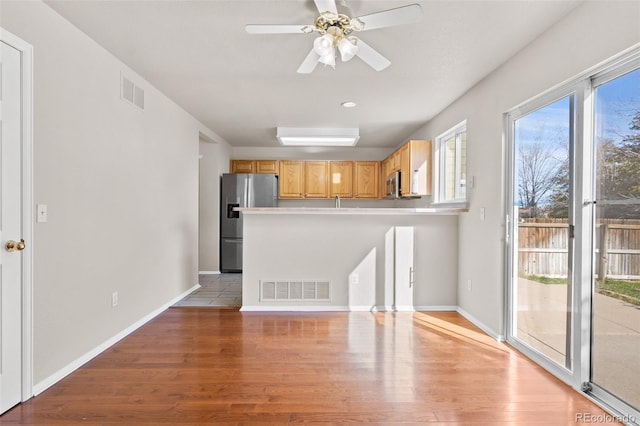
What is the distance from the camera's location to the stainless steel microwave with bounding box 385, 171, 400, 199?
5191 millimetres

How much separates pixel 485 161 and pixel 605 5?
150 cm

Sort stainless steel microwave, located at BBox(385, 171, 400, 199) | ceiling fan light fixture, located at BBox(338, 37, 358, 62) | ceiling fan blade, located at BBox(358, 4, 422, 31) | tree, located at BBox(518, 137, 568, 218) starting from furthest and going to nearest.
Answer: stainless steel microwave, located at BBox(385, 171, 400, 199)
tree, located at BBox(518, 137, 568, 218)
ceiling fan light fixture, located at BBox(338, 37, 358, 62)
ceiling fan blade, located at BBox(358, 4, 422, 31)

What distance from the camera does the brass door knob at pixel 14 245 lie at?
191 centimetres

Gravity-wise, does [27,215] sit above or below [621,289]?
above

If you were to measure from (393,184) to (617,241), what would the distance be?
3638 millimetres

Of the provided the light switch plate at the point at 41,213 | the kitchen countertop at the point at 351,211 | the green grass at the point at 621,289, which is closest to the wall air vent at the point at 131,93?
the light switch plate at the point at 41,213

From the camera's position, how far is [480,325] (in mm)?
3311

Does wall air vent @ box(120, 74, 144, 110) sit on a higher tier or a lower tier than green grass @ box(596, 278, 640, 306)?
higher

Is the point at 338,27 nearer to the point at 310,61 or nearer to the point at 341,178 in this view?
the point at 310,61

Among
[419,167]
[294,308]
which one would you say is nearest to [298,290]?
[294,308]

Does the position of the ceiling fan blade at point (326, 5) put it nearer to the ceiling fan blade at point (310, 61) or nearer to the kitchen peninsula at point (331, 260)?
the ceiling fan blade at point (310, 61)

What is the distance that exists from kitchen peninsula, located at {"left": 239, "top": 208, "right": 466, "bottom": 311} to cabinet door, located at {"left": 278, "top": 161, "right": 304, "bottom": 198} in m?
2.78

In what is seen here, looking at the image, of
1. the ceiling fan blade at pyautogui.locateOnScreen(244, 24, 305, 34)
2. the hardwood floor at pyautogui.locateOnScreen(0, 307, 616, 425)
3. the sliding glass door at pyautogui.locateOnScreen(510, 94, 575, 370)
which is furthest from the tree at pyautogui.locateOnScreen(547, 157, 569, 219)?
the ceiling fan blade at pyautogui.locateOnScreen(244, 24, 305, 34)

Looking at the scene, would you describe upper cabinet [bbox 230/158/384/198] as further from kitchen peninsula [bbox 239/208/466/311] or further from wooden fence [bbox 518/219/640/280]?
wooden fence [bbox 518/219/640/280]
